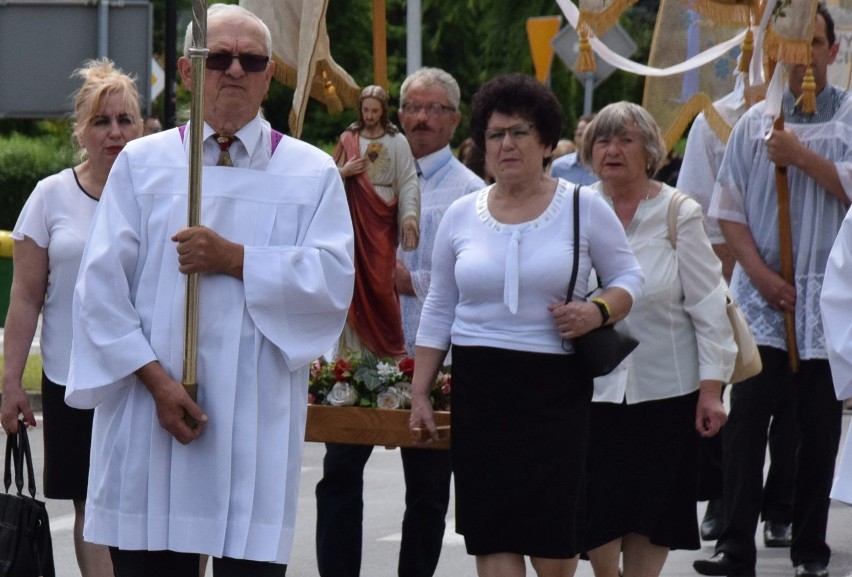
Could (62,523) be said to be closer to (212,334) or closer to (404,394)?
(404,394)

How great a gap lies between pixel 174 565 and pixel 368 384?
6.64 ft

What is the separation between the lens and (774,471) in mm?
8617

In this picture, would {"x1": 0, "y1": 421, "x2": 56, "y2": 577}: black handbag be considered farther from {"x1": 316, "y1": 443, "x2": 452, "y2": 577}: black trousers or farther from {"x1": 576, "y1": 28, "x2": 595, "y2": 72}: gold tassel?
{"x1": 576, "y1": 28, "x2": 595, "y2": 72}: gold tassel

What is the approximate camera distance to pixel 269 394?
A: 4773 mm

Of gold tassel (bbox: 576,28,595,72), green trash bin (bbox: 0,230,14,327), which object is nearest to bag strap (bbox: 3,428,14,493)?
gold tassel (bbox: 576,28,595,72)

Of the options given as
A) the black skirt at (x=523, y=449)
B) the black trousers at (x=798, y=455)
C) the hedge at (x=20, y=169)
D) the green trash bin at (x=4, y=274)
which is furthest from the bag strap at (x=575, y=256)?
the hedge at (x=20, y=169)

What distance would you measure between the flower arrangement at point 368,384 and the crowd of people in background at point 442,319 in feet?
0.99

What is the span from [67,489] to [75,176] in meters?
1.06

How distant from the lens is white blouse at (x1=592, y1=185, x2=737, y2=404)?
6531 mm

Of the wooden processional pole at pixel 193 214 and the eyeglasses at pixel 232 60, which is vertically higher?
the eyeglasses at pixel 232 60

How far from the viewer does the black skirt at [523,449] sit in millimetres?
5664

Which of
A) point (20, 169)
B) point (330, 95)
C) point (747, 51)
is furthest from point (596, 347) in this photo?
point (20, 169)

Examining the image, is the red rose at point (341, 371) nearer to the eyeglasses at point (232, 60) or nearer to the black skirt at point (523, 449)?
the black skirt at point (523, 449)

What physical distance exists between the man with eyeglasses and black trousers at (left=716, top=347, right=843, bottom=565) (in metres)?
3.24
